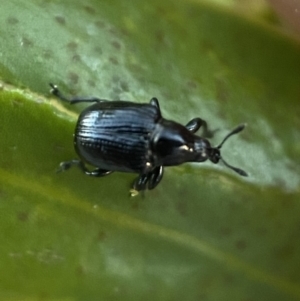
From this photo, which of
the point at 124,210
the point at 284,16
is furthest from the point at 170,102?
the point at 284,16

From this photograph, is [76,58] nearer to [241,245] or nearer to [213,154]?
[213,154]

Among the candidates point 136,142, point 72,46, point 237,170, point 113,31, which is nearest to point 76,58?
point 72,46

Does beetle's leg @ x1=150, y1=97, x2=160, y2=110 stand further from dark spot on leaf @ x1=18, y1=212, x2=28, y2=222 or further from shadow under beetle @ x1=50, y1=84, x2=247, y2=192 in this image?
dark spot on leaf @ x1=18, y1=212, x2=28, y2=222

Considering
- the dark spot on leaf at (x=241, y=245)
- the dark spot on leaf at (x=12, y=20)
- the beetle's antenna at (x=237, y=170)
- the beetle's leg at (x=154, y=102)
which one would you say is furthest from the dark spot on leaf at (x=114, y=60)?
the dark spot on leaf at (x=241, y=245)

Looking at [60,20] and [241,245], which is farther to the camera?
[241,245]

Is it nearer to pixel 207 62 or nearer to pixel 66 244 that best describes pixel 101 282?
pixel 66 244

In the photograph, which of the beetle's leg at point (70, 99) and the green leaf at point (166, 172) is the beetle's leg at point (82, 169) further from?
the beetle's leg at point (70, 99)
